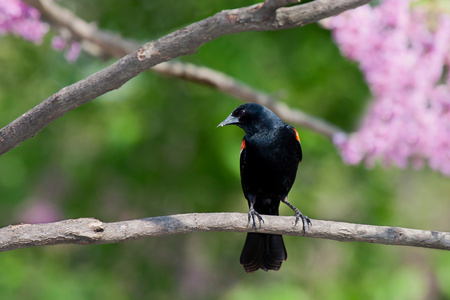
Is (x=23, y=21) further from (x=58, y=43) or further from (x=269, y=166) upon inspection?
(x=269, y=166)

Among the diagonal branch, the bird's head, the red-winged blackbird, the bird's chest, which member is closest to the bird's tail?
the red-winged blackbird

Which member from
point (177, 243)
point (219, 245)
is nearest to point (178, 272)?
point (177, 243)

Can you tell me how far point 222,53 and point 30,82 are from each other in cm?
206

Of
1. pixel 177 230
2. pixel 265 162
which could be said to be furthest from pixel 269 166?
pixel 177 230

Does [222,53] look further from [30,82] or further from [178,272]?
[178,272]

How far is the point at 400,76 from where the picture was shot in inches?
176

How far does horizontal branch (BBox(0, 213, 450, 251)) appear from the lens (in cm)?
246

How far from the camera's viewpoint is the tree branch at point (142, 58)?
8.17 ft

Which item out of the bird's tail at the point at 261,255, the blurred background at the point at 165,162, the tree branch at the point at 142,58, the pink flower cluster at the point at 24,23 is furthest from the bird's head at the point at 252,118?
the pink flower cluster at the point at 24,23

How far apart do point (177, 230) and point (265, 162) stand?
1.24 m

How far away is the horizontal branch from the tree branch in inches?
15.3

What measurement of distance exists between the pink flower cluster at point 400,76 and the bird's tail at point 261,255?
120 cm

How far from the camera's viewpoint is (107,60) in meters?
5.32

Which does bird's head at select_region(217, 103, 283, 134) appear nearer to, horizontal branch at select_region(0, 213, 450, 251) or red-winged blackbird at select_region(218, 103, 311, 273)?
red-winged blackbird at select_region(218, 103, 311, 273)
